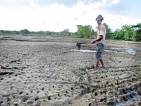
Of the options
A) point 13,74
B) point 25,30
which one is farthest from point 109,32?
point 13,74

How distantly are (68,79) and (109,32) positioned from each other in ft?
247

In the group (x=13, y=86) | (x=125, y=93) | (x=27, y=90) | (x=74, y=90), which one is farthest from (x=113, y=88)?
(x=13, y=86)

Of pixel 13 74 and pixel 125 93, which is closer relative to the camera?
pixel 125 93

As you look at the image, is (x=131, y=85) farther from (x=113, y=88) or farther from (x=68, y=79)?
(x=68, y=79)

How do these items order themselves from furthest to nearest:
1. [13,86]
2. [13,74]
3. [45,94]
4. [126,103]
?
1. [13,74]
2. [13,86]
3. [45,94]
4. [126,103]

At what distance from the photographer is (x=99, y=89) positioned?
169 inches

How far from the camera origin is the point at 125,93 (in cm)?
413

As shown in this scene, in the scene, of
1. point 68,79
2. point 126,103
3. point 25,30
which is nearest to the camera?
point 126,103

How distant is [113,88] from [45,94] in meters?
1.51

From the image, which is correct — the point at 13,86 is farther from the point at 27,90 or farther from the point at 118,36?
the point at 118,36

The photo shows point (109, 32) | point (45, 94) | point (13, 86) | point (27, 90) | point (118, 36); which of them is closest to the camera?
point (45, 94)

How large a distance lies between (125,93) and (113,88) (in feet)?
1.07

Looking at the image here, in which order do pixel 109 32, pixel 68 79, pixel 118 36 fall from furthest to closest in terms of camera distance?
1. pixel 109 32
2. pixel 118 36
3. pixel 68 79

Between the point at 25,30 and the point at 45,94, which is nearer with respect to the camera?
the point at 45,94
